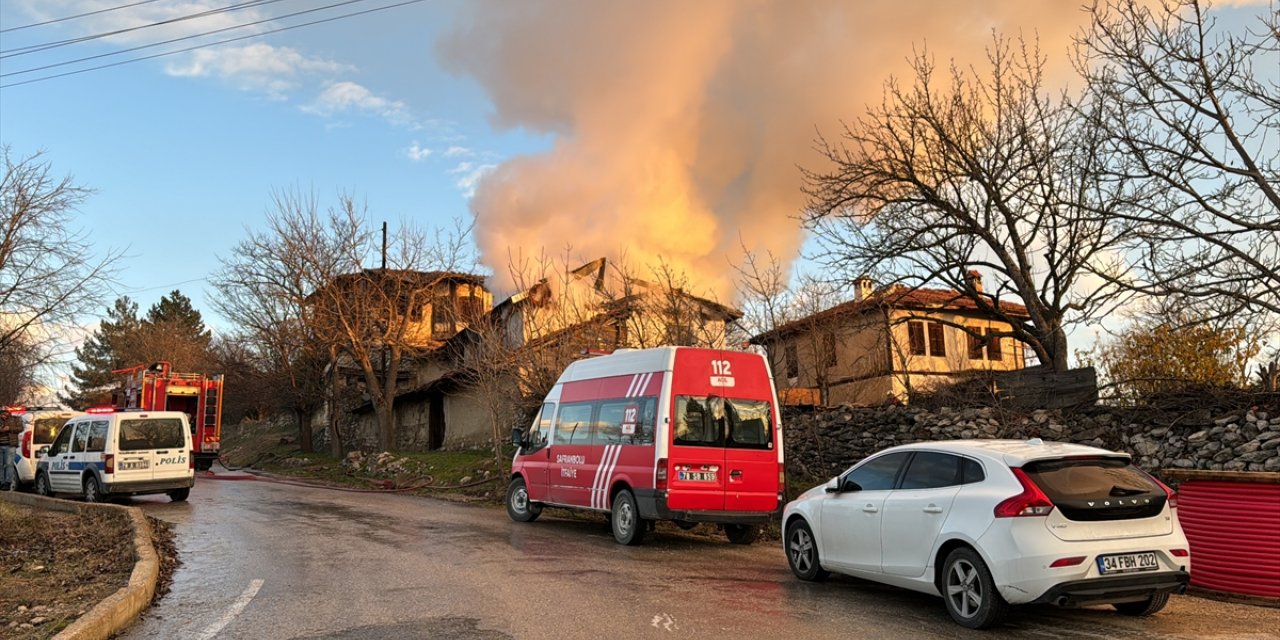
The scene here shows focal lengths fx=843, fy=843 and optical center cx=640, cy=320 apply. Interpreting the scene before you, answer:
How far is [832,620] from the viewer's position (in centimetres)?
684

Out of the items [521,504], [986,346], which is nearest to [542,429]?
[521,504]

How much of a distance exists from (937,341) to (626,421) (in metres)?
24.9

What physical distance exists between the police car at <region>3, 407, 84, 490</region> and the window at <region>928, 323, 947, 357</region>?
93.2 feet

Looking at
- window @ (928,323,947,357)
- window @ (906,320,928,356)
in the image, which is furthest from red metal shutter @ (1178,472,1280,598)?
window @ (928,323,947,357)

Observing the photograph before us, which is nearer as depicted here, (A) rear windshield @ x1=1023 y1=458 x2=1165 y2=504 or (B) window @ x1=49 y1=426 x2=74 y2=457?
(A) rear windshield @ x1=1023 y1=458 x2=1165 y2=504

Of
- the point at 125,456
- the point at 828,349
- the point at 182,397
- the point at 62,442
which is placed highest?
the point at 828,349

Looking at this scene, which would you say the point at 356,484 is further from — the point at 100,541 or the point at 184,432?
the point at 100,541

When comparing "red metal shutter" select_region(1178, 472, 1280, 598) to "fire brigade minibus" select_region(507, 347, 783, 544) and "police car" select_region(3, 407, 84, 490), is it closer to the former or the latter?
"fire brigade minibus" select_region(507, 347, 783, 544)

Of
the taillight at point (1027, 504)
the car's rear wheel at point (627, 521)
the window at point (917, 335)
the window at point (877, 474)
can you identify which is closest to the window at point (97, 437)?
the car's rear wheel at point (627, 521)

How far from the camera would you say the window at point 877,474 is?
7.95 metres

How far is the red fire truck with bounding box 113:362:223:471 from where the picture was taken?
2534cm

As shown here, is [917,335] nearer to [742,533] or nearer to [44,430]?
[742,533]

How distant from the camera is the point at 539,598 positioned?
7566mm

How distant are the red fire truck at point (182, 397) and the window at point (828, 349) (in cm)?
1883
